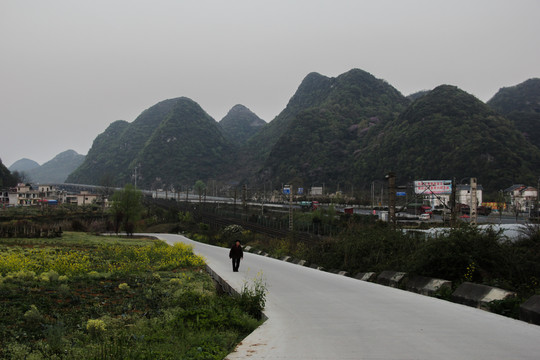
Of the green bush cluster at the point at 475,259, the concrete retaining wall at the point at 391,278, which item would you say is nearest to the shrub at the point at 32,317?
the green bush cluster at the point at 475,259

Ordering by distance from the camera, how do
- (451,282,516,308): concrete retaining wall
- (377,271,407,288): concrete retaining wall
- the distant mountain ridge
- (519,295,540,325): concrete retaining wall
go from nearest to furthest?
(519,295,540,325): concrete retaining wall → (451,282,516,308): concrete retaining wall → (377,271,407,288): concrete retaining wall → the distant mountain ridge

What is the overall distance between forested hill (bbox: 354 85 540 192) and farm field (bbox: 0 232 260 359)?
90125mm

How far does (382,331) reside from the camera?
6.98 m

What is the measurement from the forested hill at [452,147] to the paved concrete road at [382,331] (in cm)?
8878

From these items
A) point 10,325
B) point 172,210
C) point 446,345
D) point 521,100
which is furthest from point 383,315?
point 521,100

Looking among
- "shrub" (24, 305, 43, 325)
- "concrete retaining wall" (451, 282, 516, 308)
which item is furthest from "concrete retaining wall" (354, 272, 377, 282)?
"shrub" (24, 305, 43, 325)

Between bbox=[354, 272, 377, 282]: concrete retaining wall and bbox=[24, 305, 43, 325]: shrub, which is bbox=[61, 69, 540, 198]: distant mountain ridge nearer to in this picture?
bbox=[354, 272, 377, 282]: concrete retaining wall

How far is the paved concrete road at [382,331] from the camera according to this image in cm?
579

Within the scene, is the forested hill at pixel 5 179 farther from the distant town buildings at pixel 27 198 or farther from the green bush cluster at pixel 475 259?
the green bush cluster at pixel 475 259

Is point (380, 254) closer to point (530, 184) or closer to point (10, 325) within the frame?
point (10, 325)

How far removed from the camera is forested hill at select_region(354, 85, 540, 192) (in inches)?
3607

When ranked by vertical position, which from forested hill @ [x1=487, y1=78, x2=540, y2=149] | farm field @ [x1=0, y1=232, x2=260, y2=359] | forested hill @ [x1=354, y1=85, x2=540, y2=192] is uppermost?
forested hill @ [x1=487, y1=78, x2=540, y2=149]

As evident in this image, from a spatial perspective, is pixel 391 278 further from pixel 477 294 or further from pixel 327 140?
pixel 327 140

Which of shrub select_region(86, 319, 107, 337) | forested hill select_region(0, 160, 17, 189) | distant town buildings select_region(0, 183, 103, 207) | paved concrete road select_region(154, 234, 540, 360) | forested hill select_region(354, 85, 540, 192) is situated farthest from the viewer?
forested hill select_region(0, 160, 17, 189)
